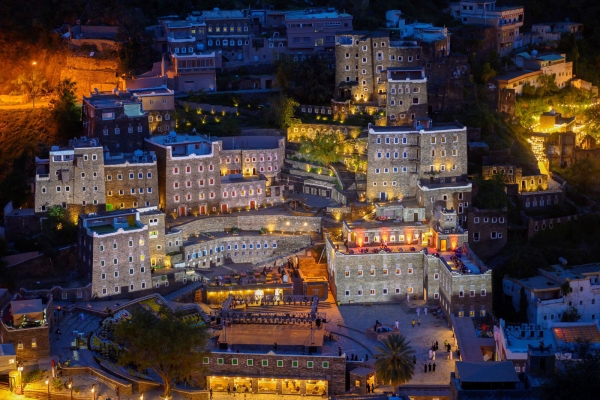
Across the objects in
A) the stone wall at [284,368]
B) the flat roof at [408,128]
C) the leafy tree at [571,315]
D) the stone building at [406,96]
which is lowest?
the stone wall at [284,368]

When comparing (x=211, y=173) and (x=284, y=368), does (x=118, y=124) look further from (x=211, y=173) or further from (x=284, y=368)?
(x=284, y=368)

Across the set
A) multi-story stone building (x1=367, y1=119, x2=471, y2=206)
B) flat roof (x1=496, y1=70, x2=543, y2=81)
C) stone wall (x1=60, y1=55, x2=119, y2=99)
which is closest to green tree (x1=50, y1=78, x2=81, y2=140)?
stone wall (x1=60, y1=55, x2=119, y2=99)

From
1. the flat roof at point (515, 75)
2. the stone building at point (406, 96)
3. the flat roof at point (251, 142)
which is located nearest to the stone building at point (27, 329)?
the flat roof at point (251, 142)

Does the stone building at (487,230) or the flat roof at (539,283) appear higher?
the stone building at (487,230)

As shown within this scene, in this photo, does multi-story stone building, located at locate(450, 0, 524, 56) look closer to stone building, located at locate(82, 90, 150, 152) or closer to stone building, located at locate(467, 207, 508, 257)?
stone building, located at locate(467, 207, 508, 257)

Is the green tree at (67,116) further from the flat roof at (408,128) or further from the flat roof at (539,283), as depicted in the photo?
the flat roof at (539,283)

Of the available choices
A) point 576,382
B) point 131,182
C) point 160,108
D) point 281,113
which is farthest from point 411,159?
point 576,382
